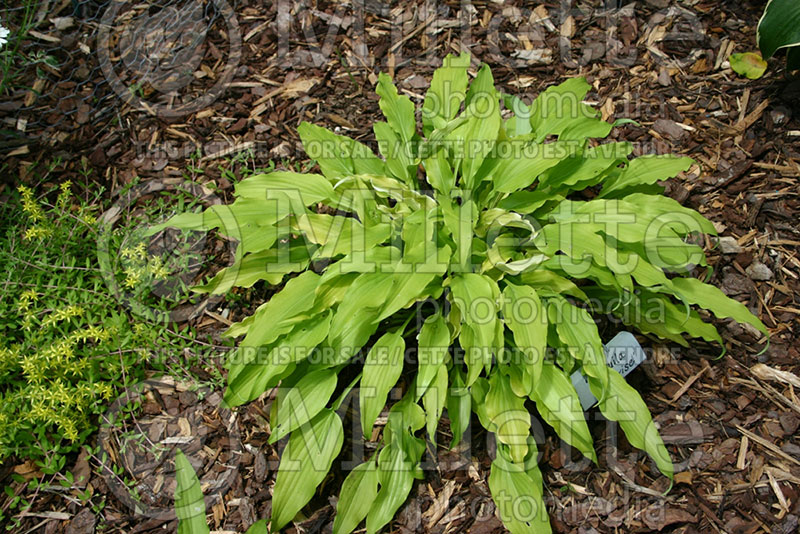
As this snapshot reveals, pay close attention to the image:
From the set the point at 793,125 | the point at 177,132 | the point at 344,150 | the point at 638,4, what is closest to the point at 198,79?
the point at 177,132

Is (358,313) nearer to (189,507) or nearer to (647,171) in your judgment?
(189,507)

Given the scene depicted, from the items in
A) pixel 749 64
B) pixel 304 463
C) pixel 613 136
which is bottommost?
pixel 304 463

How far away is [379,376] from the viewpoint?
6.35 feet

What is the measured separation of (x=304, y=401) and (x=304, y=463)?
20 cm

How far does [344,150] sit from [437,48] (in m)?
1.01

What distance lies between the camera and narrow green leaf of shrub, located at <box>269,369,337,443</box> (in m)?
1.97

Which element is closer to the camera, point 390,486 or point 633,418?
point 633,418

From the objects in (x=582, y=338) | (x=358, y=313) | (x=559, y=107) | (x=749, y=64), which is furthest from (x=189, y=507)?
(x=749, y=64)

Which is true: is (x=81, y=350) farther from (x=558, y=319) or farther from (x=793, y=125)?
(x=793, y=125)

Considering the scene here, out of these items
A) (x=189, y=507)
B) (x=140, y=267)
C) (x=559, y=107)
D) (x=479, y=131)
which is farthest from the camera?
(x=140, y=267)

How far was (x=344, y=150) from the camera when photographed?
7.80ft

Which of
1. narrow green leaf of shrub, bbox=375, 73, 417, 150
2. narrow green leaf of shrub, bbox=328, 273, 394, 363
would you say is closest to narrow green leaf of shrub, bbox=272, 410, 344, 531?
narrow green leaf of shrub, bbox=328, 273, 394, 363

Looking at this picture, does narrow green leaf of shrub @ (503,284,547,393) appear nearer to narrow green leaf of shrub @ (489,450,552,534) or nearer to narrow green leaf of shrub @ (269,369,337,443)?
narrow green leaf of shrub @ (489,450,552,534)

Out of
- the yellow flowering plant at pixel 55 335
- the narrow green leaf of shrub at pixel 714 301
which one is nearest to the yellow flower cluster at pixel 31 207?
the yellow flowering plant at pixel 55 335
